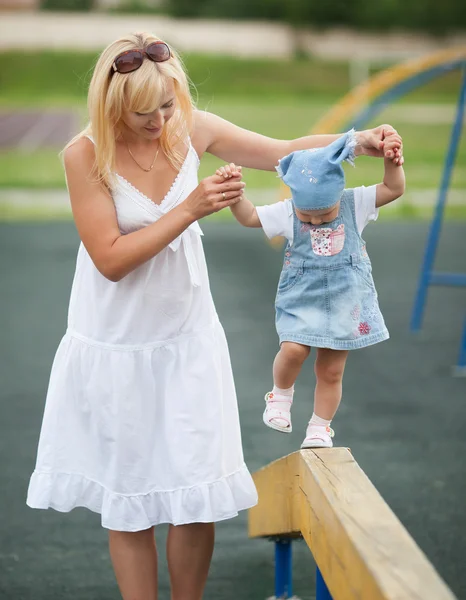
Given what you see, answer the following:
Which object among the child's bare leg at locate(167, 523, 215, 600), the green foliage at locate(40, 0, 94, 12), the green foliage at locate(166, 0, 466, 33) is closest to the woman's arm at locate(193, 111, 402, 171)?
the child's bare leg at locate(167, 523, 215, 600)

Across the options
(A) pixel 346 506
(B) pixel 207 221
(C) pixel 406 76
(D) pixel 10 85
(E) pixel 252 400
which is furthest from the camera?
(D) pixel 10 85

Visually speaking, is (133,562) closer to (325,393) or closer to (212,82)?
(325,393)

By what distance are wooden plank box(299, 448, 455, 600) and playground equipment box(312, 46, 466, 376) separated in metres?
4.55

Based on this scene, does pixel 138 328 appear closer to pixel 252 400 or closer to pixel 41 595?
pixel 41 595

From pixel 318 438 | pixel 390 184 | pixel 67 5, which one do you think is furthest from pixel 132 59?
pixel 67 5

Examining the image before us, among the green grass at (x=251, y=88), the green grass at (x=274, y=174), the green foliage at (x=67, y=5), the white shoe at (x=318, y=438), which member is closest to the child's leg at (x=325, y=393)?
the white shoe at (x=318, y=438)

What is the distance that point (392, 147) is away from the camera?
2.73 metres

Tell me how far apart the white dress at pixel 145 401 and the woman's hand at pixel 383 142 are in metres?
0.49

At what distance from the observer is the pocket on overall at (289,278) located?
294 cm

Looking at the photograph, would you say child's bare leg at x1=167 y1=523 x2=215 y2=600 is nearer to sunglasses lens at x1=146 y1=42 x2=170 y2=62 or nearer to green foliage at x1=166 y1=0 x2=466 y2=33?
sunglasses lens at x1=146 y1=42 x2=170 y2=62

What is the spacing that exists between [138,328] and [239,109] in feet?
141

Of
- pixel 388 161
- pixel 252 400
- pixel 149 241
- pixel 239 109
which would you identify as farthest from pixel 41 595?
pixel 239 109

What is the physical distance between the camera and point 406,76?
31.0ft

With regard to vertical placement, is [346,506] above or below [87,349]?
below
